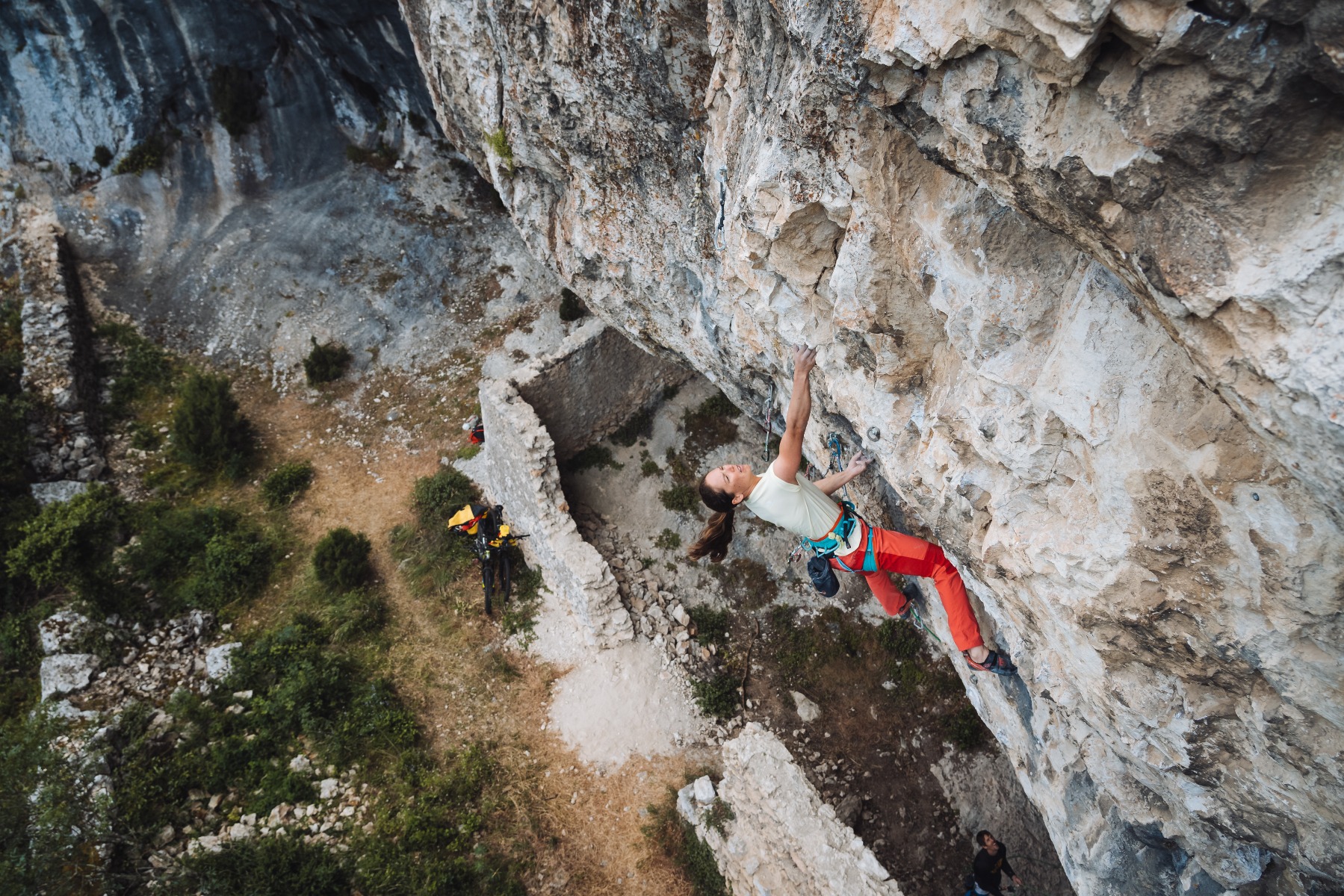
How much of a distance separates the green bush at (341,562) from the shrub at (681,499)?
4369 mm

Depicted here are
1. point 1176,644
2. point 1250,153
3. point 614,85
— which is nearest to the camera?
point 1250,153

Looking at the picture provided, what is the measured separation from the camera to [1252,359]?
2002mm

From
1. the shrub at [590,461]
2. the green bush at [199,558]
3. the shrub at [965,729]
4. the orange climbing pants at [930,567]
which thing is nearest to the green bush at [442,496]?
the shrub at [590,461]

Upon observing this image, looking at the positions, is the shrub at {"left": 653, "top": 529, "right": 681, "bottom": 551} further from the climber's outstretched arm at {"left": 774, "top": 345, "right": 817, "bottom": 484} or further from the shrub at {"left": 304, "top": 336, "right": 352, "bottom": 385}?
the shrub at {"left": 304, "top": 336, "right": 352, "bottom": 385}

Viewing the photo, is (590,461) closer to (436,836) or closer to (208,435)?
(436,836)

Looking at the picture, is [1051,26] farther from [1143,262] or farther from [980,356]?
[980,356]

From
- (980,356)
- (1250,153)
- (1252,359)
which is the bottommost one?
(980,356)

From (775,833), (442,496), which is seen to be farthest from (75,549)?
(775,833)

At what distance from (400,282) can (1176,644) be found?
14.4m

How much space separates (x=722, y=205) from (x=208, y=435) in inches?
411

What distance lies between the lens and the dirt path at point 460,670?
23.8 ft

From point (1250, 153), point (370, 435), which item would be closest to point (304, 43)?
point (370, 435)

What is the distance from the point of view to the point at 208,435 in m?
11.7

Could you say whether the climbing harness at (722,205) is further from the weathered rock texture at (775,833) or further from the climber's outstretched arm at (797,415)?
the weathered rock texture at (775,833)
